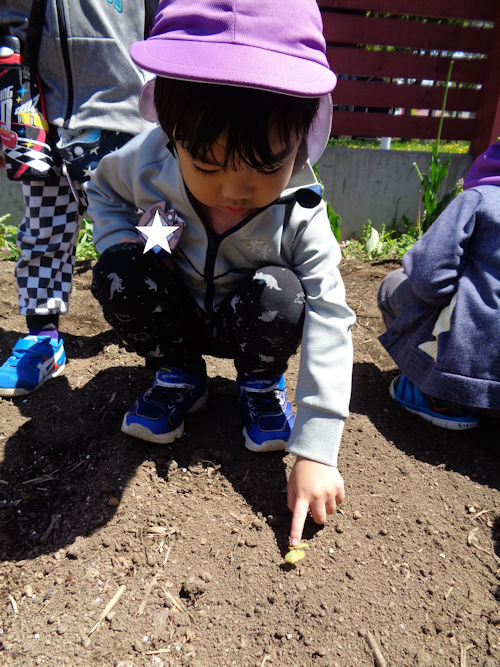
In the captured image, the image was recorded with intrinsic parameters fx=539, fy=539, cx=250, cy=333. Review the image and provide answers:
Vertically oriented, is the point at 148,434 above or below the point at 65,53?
below

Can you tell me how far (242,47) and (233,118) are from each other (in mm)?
119

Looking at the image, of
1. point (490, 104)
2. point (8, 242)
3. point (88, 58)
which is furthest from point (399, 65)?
point (8, 242)

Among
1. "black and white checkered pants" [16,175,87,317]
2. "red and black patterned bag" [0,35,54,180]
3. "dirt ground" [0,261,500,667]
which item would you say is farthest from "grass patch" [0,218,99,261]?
"dirt ground" [0,261,500,667]

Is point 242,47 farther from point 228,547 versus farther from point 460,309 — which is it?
point 228,547

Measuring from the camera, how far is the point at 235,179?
3.53ft

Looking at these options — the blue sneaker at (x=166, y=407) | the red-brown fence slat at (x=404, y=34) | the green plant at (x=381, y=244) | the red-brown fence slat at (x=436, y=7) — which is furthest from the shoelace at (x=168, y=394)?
the red-brown fence slat at (x=436, y=7)

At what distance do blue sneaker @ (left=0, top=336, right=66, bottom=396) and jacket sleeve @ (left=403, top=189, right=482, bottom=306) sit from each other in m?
1.22

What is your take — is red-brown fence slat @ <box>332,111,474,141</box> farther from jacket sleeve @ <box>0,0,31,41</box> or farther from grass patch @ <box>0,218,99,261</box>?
jacket sleeve @ <box>0,0,31,41</box>

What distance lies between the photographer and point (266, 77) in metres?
0.95

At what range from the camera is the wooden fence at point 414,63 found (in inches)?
140

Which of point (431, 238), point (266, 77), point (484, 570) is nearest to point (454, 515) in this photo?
point (484, 570)

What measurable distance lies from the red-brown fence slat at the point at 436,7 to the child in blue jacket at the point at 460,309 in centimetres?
238

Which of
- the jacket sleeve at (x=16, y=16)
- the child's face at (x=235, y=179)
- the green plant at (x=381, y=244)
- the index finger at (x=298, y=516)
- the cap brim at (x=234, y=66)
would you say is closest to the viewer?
the cap brim at (x=234, y=66)

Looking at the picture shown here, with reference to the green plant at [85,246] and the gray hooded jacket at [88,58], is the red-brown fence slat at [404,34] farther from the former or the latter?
the gray hooded jacket at [88,58]
